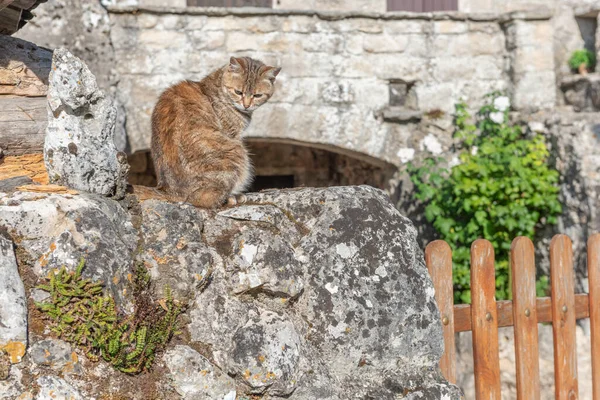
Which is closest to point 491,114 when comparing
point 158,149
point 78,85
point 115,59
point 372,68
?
point 372,68

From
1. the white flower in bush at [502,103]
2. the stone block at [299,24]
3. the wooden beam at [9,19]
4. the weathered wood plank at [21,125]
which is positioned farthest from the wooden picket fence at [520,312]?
the stone block at [299,24]

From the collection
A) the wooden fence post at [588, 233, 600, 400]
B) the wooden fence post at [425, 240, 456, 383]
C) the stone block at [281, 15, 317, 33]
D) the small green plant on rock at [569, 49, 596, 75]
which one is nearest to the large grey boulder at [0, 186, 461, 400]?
the wooden fence post at [425, 240, 456, 383]

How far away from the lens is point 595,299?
11.1ft

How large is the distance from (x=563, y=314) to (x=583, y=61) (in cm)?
408

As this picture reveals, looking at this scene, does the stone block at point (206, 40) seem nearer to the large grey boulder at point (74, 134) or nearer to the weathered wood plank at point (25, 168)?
the weathered wood plank at point (25, 168)

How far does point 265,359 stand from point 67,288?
59 cm

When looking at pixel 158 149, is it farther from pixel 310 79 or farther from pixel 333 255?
pixel 310 79

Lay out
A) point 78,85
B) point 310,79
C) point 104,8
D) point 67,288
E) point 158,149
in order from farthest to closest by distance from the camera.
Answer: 1. point 310,79
2. point 104,8
3. point 158,149
4. point 78,85
5. point 67,288

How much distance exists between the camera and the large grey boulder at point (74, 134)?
217 centimetres

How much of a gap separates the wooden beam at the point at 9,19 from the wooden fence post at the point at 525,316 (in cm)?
234

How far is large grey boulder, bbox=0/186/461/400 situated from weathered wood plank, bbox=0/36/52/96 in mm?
1045

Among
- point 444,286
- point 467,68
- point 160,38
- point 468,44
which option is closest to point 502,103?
point 467,68

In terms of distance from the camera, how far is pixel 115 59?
5758mm

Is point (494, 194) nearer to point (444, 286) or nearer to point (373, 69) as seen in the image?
point (373, 69)
